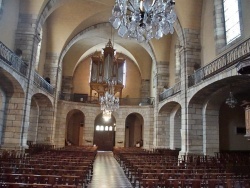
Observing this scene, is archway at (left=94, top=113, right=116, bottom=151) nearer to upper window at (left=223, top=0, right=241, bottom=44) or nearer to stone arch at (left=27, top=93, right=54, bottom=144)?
stone arch at (left=27, top=93, right=54, bottom=144)

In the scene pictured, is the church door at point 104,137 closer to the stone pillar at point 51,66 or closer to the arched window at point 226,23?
the stone pillar at point 51,66

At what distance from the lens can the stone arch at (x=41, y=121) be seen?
59.4ft

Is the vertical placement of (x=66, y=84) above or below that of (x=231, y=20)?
below

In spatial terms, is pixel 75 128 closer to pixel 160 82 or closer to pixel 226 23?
pixel 160 82

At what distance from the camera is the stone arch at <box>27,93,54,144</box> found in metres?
18.1

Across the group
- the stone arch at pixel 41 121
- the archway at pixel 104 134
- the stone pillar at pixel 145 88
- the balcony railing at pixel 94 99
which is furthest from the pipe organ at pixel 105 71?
the stone arch at pixel 41 121

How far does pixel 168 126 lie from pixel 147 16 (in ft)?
49.2

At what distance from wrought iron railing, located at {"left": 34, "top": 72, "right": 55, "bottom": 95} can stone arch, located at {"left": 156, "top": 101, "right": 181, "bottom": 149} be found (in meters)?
9.06

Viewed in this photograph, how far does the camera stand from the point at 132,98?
84.9 feet

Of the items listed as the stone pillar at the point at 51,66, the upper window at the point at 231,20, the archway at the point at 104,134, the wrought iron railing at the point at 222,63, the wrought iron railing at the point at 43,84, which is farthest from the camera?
the archway at the point at 104,134

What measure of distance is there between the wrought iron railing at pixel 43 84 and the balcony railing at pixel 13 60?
6.44 ft

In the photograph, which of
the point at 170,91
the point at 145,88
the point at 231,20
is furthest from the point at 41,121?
the point at 231,20

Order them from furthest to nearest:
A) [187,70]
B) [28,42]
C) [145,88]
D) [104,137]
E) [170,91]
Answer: [104,137]
[145,88]
[170,91]
[187,70]
[28,42]

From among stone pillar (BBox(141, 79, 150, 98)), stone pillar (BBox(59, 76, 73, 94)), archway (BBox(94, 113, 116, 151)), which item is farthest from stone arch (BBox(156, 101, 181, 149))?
stone pillar (BBox(59, 76, 73, 94))
